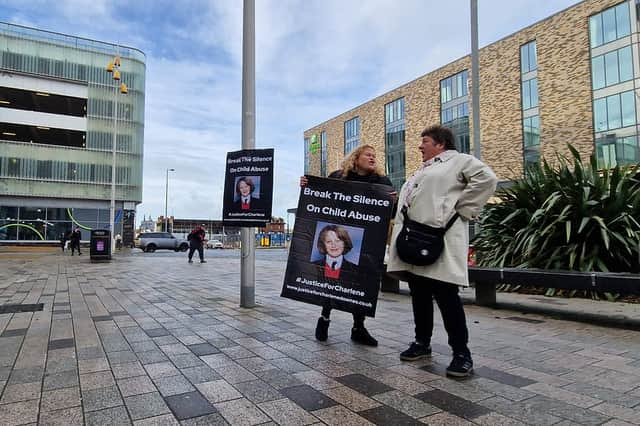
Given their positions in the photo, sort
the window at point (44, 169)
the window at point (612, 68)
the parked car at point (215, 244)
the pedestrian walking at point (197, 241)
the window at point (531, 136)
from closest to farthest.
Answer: the pedestrian walking at point (197, 241)
the window at point (612, 68)
the window at point (531, 136)
the window at point (44, 169)
the parked car at point (215, 244)

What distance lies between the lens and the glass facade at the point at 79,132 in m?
37.6

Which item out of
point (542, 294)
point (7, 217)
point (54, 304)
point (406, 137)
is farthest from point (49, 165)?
point (542, 294)

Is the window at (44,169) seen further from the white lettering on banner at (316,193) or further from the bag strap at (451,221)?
the bag strap at (451,221)

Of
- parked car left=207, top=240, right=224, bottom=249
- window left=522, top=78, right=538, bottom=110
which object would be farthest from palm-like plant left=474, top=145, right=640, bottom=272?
parked car left=207, top=240, right=224, bottom=249

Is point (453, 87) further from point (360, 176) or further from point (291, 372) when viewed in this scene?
point (291, 372)

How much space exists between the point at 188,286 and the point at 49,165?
35804 mm

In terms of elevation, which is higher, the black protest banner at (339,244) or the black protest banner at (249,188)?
the black protest banner at (249,188)

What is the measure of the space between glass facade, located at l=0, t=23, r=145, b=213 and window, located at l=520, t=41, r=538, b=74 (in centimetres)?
3193

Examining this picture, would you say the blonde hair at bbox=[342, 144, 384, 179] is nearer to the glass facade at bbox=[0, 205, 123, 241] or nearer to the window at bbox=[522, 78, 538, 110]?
→ the window at bbox=[522, 78, 538, 110]

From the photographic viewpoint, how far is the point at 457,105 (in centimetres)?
4197

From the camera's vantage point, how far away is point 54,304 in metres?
6.61

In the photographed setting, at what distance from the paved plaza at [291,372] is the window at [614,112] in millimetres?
29429

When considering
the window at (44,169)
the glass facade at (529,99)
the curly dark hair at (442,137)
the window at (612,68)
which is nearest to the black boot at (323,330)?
the curly dark hair at (442,137)

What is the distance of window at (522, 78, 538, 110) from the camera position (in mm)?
34531
